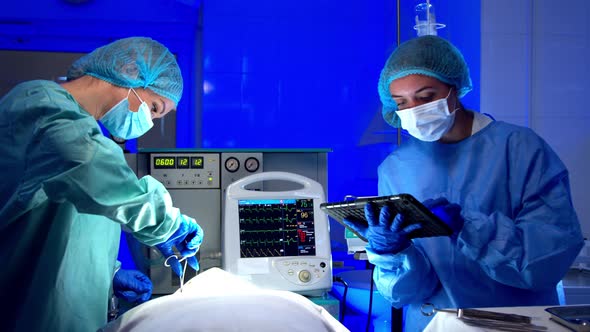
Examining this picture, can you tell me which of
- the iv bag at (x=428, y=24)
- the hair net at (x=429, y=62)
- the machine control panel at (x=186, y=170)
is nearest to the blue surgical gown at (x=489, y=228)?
the hair net at (x=429, y=62)

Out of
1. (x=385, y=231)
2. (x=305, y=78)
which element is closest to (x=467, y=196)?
(x=385, y=231)

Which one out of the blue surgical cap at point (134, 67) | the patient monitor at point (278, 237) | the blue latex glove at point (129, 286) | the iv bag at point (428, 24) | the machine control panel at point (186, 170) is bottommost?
the blue latex glove at point (129, 286)

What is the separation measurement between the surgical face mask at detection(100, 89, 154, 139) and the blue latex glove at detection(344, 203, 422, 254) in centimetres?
73

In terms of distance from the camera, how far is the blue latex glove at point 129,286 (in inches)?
73.0

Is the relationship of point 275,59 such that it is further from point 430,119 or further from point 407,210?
point 407,210

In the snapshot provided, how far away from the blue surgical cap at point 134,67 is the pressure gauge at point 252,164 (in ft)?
1.91

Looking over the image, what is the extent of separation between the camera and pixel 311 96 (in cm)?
396

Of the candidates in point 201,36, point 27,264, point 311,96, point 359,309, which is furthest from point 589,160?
point 27,264

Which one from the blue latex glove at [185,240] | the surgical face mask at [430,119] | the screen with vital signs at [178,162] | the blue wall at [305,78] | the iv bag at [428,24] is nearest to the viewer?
the blue latex glove at [185,240]

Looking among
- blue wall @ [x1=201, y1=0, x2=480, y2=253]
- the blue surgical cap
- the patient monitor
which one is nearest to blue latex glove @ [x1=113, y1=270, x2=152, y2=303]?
the patient monitor

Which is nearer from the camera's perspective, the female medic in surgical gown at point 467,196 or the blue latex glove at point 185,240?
the female medic in surgical gown at point 467,196

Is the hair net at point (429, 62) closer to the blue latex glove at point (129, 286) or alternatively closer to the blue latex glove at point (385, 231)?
the blue latex glove at point (385, 231)

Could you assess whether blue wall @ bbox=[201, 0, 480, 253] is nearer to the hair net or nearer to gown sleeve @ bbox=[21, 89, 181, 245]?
the hair net

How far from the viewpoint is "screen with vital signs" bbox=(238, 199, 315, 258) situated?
209 centimetres
